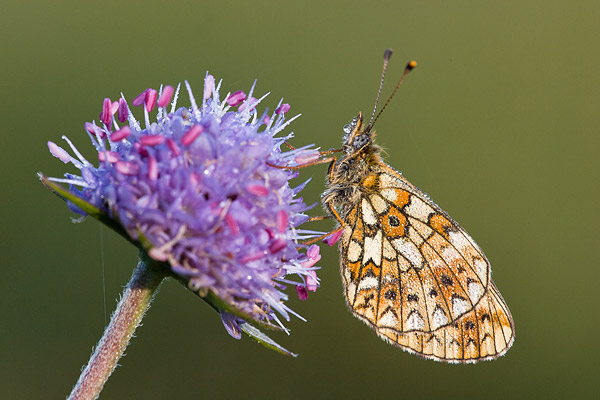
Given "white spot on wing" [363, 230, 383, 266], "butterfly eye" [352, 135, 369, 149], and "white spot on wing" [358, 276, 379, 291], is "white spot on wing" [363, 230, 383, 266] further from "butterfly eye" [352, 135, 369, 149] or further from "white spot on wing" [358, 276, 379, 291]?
"butterfly eye" [352, 135, 369, 149]

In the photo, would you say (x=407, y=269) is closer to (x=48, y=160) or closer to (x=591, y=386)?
(x=48, y=160)

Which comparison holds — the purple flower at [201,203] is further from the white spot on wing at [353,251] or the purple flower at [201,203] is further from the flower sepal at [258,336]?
the white spot on wing at [353,251]

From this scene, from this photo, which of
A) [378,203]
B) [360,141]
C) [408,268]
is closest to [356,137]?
[360,141]

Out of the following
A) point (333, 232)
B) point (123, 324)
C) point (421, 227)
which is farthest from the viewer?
point (421, 227)

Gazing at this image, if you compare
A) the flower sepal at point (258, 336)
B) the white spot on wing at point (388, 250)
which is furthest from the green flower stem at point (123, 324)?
the white spot on wing at point (388, 250)

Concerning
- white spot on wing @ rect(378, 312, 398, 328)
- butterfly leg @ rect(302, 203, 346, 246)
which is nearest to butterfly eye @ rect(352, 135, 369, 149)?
butterfly leg @ rect(302, 203, 346, 246)

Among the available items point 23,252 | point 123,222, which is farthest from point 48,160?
point 123,222

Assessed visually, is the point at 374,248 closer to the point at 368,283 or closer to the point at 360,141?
the point at 368,283
